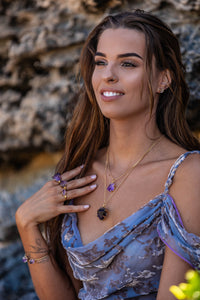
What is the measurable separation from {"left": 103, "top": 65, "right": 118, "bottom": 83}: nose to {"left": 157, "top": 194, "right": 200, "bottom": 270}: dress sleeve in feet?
2.01

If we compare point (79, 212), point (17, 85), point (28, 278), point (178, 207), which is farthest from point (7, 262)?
point (178, 207)

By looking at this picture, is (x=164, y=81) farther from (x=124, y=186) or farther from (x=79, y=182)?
(x=79, y=182)

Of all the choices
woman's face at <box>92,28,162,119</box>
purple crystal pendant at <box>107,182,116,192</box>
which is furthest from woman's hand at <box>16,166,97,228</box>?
woman's face at <box>92,28,162,119</box>

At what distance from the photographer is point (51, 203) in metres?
2.29

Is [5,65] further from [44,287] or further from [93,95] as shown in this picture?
[44,287]

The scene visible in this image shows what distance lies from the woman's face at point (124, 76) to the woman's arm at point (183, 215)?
402 mm

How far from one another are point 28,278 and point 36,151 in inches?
33.7

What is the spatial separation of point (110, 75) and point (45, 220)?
820 millimetres

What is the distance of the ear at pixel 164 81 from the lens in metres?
2.16

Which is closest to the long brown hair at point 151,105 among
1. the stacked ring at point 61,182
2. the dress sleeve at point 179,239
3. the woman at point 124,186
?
the woman at point 124,186

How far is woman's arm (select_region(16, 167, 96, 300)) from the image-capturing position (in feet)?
7.50

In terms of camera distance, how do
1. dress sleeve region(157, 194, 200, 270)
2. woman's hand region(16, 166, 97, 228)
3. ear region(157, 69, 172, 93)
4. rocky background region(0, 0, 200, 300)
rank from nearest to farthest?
dress sleeve region(157, 194, 200, 270)
ear region(157, 69, 172, 93)
woman's hand region(16, 166, 97, 228)
rocky background region(0, 0, 200, 300)

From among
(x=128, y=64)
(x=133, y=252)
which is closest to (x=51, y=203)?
(x=133, y=252)

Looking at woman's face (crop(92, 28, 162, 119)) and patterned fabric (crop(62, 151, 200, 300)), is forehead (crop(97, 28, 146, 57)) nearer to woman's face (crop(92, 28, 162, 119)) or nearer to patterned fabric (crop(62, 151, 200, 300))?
woman's face (crop(92, 28, 162, 119))
